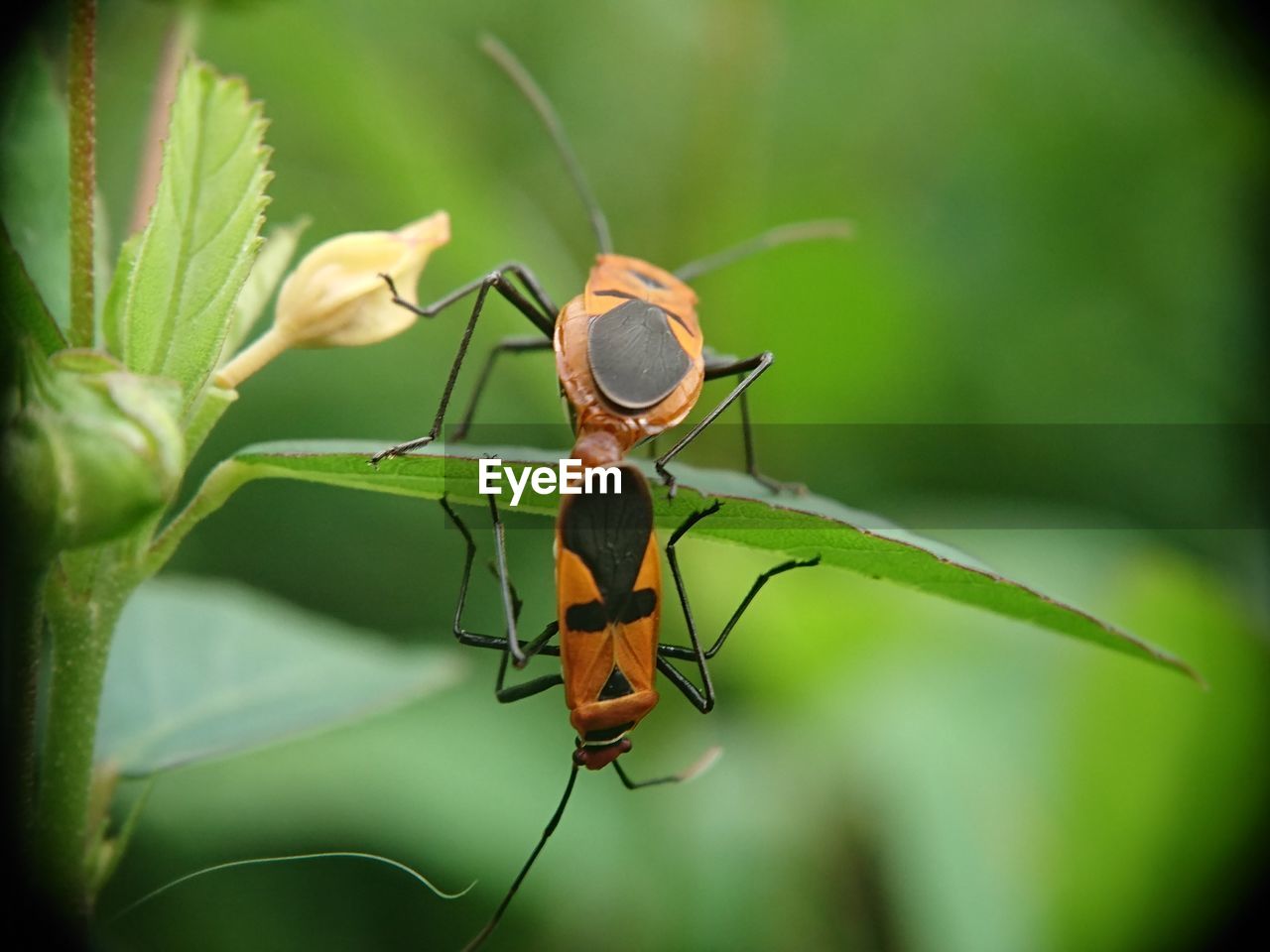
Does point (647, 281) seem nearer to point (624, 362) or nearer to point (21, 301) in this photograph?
point (624, 362)

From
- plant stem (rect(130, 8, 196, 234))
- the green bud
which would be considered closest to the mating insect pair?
plant stem (rect(130, 8, 196, 234))

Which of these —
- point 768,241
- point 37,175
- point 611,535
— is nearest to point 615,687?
point 611,535

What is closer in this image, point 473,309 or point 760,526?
point 760,526

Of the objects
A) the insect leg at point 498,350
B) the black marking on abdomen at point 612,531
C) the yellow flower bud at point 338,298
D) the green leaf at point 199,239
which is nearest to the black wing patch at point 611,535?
the black marking on abdomen at point 612,531

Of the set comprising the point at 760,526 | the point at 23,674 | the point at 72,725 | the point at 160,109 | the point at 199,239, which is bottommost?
the point at 72,725

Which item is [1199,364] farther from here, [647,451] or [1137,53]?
[647,451]

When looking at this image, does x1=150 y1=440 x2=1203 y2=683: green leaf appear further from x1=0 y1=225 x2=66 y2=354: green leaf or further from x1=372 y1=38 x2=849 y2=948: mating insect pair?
x1=0 y1=225 x2=66 y2=354: green leaf
